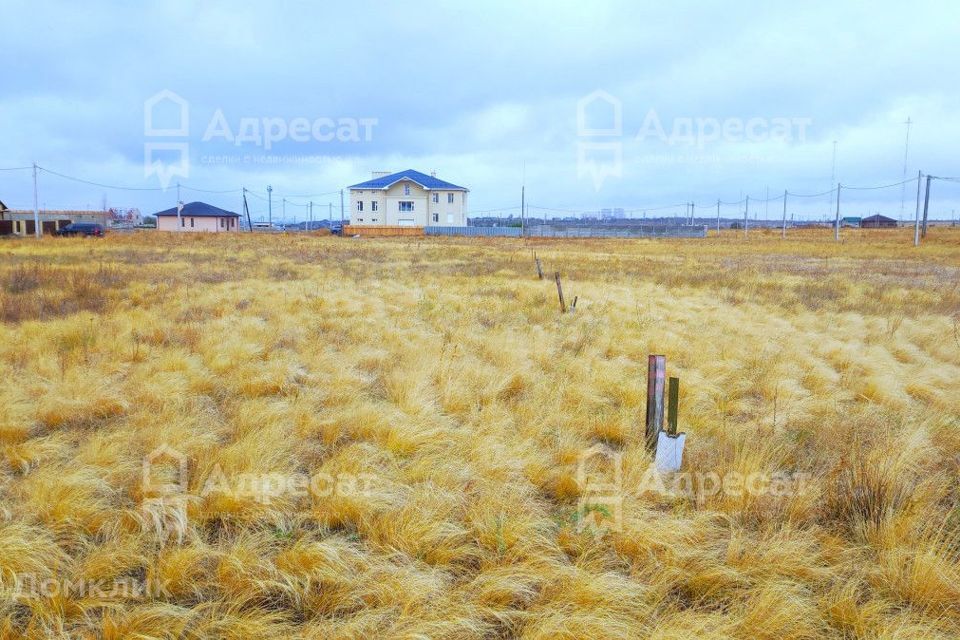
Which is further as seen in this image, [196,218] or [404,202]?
[196,218]

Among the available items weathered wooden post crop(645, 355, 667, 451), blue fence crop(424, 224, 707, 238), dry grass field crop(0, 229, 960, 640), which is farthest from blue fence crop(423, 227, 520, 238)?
weathered wooden post crop(645, 355, 667, 451)

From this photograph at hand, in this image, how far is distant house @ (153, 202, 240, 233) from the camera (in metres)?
69.1

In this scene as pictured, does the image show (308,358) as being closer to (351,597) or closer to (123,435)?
(123,435)

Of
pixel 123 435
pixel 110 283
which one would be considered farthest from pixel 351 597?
pixel 110 283

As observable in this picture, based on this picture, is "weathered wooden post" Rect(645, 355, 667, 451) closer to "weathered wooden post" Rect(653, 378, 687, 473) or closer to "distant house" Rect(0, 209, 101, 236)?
"weathered wooden post" Rect(653, 378, 687, 473)

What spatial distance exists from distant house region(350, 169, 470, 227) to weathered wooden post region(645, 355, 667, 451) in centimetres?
5863

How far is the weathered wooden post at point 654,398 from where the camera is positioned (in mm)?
4699

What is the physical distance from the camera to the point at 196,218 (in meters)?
69.2

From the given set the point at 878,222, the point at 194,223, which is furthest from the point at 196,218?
the point at 878,222

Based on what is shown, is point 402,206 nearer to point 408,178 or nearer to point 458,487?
point 408,178

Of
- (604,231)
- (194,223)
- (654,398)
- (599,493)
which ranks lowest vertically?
(599,493)

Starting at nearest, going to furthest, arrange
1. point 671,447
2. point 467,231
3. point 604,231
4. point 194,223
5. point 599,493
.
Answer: point 599,493, point 671,447, point 467,231, point 604,231, point 194,223

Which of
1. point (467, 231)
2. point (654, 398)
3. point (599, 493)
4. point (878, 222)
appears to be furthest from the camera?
point (878, 222)

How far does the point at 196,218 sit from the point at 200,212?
2.91 ft
